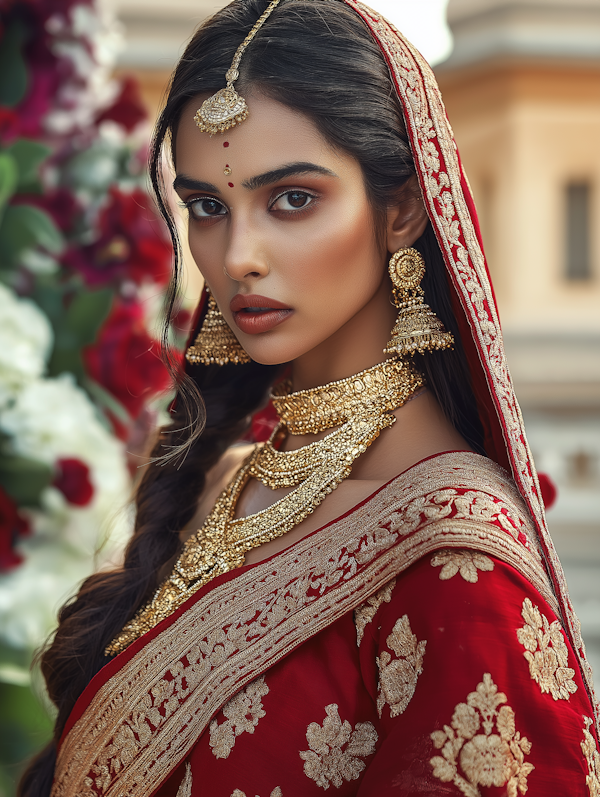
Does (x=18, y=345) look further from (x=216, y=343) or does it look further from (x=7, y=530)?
(x=216, y=343)

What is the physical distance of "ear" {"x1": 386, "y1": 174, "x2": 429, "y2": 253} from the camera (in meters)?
1.13

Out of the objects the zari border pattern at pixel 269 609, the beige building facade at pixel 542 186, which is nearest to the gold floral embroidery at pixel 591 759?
the zari border pattern at pixel 269 609

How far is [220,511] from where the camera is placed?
1322 mm

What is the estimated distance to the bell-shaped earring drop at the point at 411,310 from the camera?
1.12m

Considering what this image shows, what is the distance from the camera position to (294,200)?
105 cm

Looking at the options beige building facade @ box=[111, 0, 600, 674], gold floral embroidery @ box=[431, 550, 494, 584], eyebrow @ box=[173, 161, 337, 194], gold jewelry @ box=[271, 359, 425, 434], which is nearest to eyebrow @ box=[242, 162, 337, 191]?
eyebrow @ box=[173, 161, 337, 194]

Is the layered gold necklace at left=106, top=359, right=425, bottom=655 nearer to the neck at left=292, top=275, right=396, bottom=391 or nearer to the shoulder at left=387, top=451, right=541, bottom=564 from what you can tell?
the neck at left=292, top=275, right=396, bottom=391

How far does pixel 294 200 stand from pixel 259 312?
0.14 metres

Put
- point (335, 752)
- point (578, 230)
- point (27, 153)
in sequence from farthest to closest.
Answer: point (578, 230), point (27, 153), point (335, 752)

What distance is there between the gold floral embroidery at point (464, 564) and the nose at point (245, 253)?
1.29ft

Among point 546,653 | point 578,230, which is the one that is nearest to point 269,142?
point 546,653

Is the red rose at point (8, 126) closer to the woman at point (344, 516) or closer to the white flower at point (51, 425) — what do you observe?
the white flower at point (51, 425)

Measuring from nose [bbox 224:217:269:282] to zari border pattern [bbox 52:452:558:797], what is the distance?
30cm

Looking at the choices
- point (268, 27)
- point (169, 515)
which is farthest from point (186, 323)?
point (268, 27)
